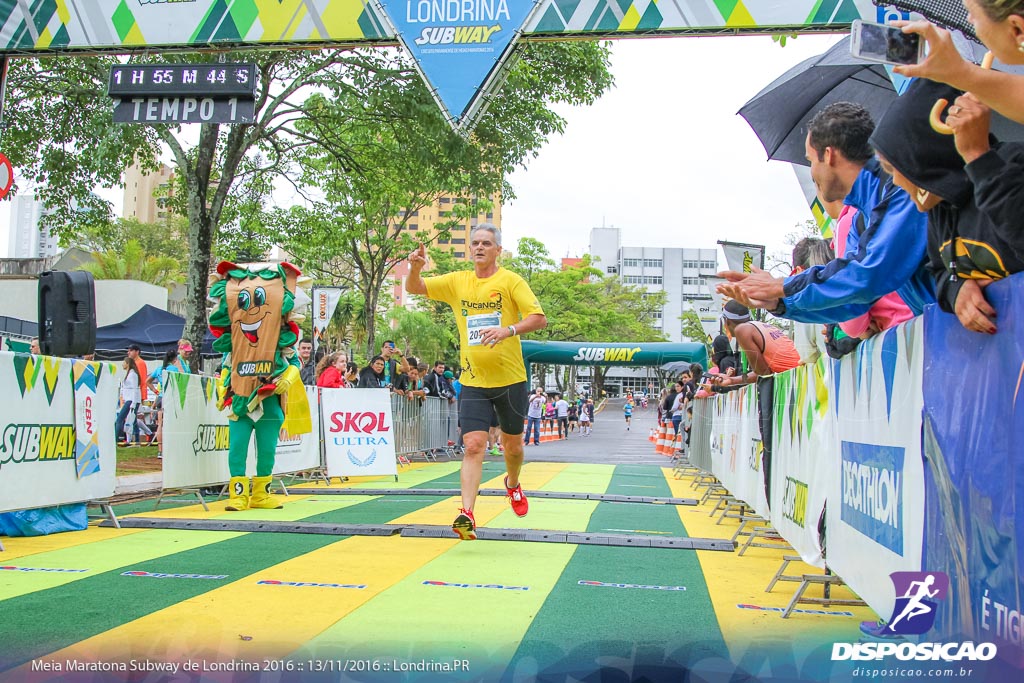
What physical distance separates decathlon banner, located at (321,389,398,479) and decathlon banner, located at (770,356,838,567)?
7265mm

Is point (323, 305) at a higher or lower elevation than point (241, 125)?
lower

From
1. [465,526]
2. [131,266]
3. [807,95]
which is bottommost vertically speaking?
[465,526]

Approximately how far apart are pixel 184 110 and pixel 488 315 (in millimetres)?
4174

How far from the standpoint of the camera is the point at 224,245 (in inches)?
1046

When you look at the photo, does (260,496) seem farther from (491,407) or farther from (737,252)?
(737,252)

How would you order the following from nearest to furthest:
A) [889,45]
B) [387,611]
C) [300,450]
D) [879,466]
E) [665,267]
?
1. [889,45]
2. [879,466]
3. [387,611]
4. [300,450]
5. [665,267]

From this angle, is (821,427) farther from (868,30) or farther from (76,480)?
(76,480)

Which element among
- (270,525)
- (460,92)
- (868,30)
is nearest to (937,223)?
(868,30)

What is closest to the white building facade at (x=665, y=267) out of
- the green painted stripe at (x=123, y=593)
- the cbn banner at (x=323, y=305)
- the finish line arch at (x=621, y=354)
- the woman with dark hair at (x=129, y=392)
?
the finish line arch at (x=621, y=354)

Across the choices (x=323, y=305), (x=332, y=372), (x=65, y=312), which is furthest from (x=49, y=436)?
(x=323, y=305)

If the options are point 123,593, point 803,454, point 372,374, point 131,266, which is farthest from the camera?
point 131,266

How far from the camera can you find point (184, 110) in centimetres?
835

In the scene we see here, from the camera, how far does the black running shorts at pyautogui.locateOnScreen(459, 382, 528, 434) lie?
609 centimetres

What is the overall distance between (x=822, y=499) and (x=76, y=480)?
5.19 m
